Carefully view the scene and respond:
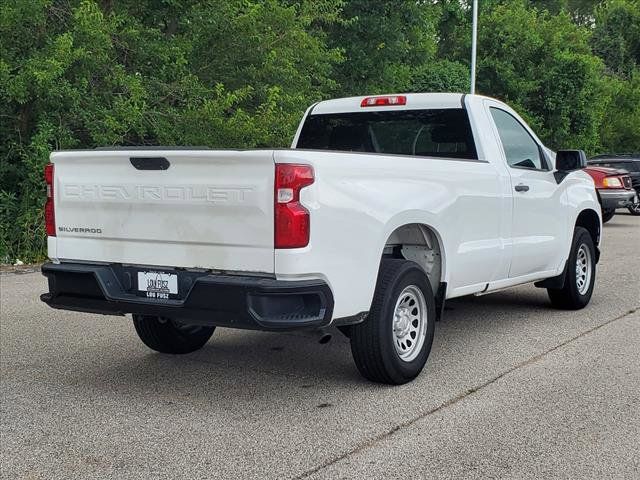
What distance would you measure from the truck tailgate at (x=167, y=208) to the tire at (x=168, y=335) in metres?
1.07

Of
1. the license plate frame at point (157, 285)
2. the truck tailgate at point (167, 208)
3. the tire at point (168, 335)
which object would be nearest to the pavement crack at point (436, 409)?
the truck tailgate at point (167, 208)

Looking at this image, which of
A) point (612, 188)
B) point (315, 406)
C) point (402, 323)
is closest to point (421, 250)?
point (402, 323)

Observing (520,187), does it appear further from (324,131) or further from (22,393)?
(22,393)

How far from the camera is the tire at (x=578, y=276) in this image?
25.5ft

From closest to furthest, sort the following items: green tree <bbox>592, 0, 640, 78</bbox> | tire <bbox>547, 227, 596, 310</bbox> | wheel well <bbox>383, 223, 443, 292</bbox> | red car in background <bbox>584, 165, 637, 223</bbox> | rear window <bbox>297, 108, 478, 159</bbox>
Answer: wheel well <bbox>383, 223, 443, 292</bbox> → rear window <bbox>297, 108, 478, 159</bbox> → tire <bbox>547, 227, 596, 310</bbox> → red car in background <bbox>584, 165, 637, 223</bbox> → green tree <bbox>592, 0, 640, 78</bbox>

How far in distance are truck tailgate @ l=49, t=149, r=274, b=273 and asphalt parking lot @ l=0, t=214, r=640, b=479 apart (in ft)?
3.01

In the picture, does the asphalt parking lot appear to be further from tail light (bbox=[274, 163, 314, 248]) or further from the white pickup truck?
tail light (bbox=[274, 163, 314, 248])

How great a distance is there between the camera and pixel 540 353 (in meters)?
6.19

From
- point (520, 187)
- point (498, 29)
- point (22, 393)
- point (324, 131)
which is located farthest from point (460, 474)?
point (498, 29)

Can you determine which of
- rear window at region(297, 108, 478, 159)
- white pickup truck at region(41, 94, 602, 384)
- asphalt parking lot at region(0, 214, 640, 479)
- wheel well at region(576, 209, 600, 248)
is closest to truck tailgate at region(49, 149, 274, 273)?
white pickup truck at region(41, 94, 602, 384)

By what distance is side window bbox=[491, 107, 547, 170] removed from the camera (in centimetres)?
675

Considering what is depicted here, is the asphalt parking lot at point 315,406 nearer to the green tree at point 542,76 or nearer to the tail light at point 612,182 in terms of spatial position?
the tail light at point 612,182

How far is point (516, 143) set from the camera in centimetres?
695

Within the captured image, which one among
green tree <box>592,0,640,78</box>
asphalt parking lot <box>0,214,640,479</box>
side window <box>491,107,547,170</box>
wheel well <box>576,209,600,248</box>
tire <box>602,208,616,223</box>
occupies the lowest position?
tire <box>602,208,616,223</box>
